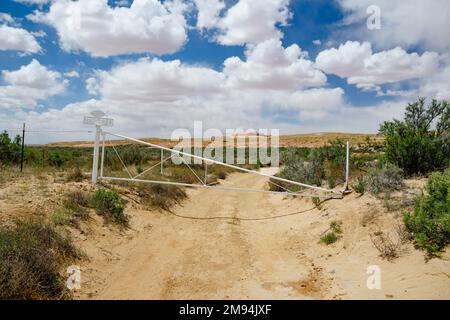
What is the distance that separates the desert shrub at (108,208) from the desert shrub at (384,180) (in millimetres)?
7854

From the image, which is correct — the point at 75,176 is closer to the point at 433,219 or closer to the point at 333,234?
the point at 333,234

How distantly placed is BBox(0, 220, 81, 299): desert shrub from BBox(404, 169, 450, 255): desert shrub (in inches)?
270

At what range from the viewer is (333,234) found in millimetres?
9398

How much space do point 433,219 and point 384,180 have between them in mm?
4013

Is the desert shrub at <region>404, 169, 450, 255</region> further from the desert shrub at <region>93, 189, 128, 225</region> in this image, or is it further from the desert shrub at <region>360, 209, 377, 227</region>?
the desert shrub at <region>93, 189, 128, 225</region>

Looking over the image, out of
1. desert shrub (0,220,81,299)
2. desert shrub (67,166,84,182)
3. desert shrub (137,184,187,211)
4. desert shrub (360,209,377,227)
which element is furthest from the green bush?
desert shrub (360,209,377,227)

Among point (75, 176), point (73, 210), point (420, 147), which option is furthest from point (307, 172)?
point (73, 210)

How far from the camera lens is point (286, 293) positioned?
653 cm

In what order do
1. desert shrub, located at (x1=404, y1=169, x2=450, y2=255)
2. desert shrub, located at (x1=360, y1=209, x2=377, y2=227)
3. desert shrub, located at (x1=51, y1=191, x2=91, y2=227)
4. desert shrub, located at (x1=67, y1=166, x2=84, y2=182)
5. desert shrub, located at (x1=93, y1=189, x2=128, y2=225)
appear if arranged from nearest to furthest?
1. desert shrub, located at (x1=404, y1=169, x2=450, y2=255)
2. desert shrub, located at (x1=51, y1=191, x2=91, y2=227)
3. desert shrub, located at (x1=360, y1=209, x2=377, y2=227)
4. desert shrub, located at (x1=93, y1=189, x2=128, y2=225)
5. desert shrub, located at (x1=67, y1=166, x2=84, y2=182)

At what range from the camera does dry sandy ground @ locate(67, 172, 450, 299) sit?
639 centimetres

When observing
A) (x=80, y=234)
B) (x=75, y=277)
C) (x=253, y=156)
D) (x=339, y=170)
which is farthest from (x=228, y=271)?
(x=253, y=156)
